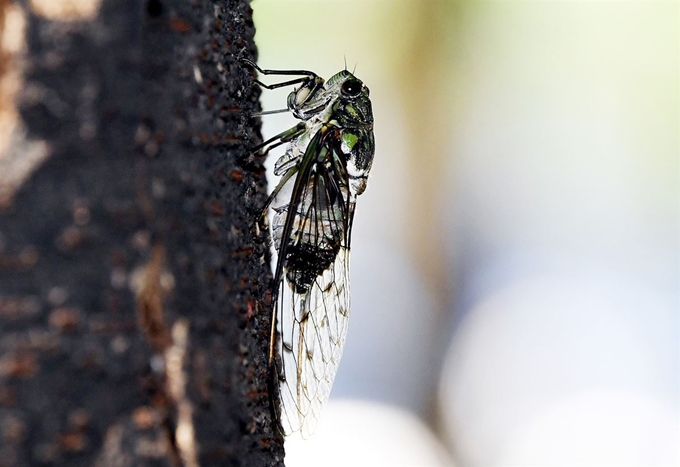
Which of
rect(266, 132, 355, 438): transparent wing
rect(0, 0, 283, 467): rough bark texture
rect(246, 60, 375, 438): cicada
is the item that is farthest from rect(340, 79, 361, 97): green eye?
rect(0, 0, 283, 467): rough bark texture

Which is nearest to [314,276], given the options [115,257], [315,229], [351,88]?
[315,229]

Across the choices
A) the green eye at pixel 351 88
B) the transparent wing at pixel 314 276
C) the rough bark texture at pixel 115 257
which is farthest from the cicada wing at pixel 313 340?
the rough bark texture at pixel 115 257

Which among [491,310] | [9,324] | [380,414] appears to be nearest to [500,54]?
[491,310]

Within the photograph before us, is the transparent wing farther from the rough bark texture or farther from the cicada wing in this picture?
the rough bark texture

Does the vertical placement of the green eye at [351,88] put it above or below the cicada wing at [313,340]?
above

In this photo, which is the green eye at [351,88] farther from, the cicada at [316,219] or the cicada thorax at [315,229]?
the cicada thorax at [315,229]

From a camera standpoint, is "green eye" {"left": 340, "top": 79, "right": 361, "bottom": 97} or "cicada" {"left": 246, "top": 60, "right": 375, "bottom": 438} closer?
"cicada" {"left": 246, "top": 60, "right": 375, "bottom": 438}

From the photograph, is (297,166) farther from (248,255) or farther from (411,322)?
(411,322)
